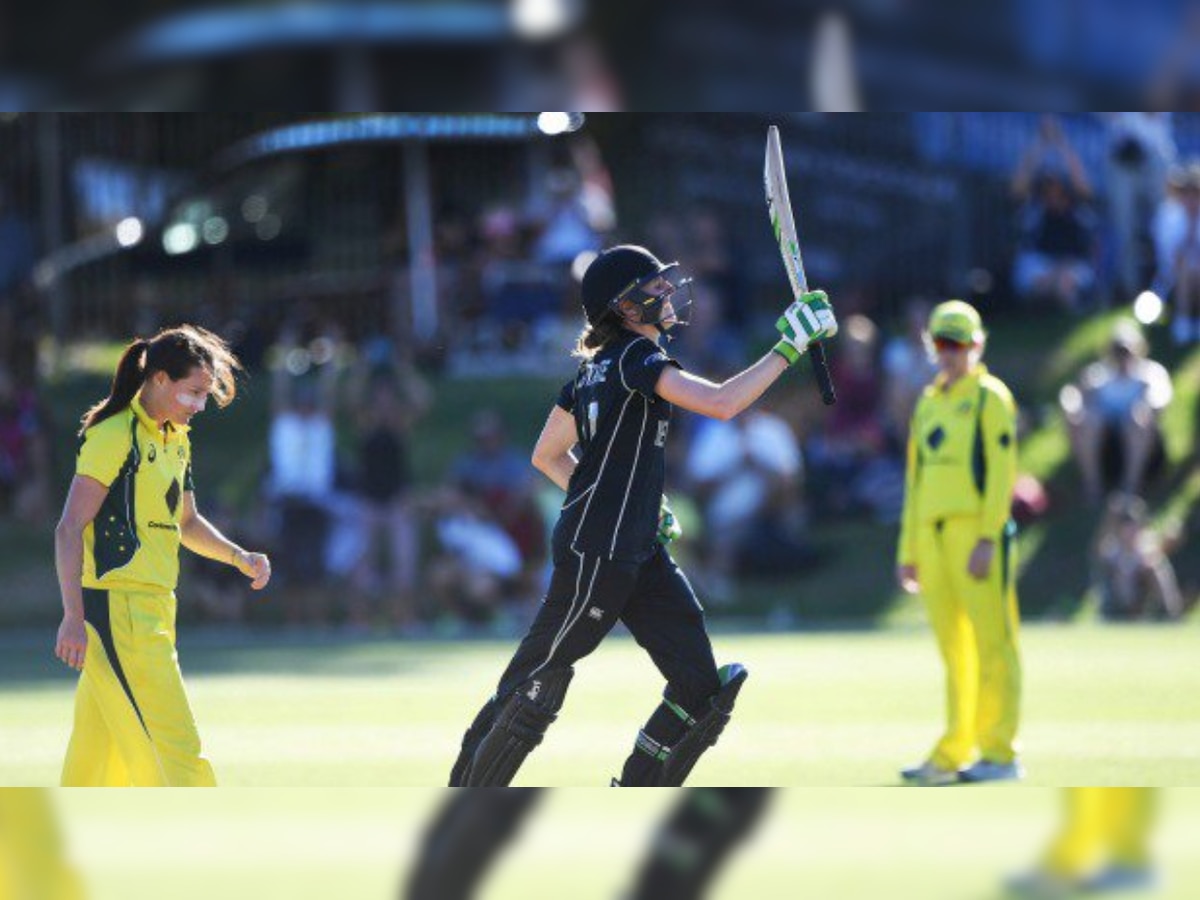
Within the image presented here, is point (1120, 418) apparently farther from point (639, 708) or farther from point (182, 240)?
point (182, 240)

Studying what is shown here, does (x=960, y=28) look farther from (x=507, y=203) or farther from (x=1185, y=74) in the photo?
(x=507, y=203)

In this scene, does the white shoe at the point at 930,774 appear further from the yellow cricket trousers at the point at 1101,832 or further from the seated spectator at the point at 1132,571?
the seated spectator at the point at 1132,571

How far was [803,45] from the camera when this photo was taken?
1.29 metres

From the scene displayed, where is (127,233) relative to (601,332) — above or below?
above

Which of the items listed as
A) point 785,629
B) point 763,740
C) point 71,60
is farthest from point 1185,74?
point 785,629

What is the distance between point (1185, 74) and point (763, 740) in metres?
8.32

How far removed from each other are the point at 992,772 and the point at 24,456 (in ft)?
45.6

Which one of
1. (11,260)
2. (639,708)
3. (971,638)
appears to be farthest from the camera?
(11,260)

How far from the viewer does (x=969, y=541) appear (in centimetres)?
855

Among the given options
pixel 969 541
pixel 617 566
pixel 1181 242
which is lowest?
pixel 969 541

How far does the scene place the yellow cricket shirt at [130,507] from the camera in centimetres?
567

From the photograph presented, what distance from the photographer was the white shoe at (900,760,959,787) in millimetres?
7840

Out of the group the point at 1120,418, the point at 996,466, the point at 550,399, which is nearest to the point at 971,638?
the point at 996,466

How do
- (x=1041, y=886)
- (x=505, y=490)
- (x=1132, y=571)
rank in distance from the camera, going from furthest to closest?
(x=505, y=490), (x=1132, y=571), (x=1041, y=886)
